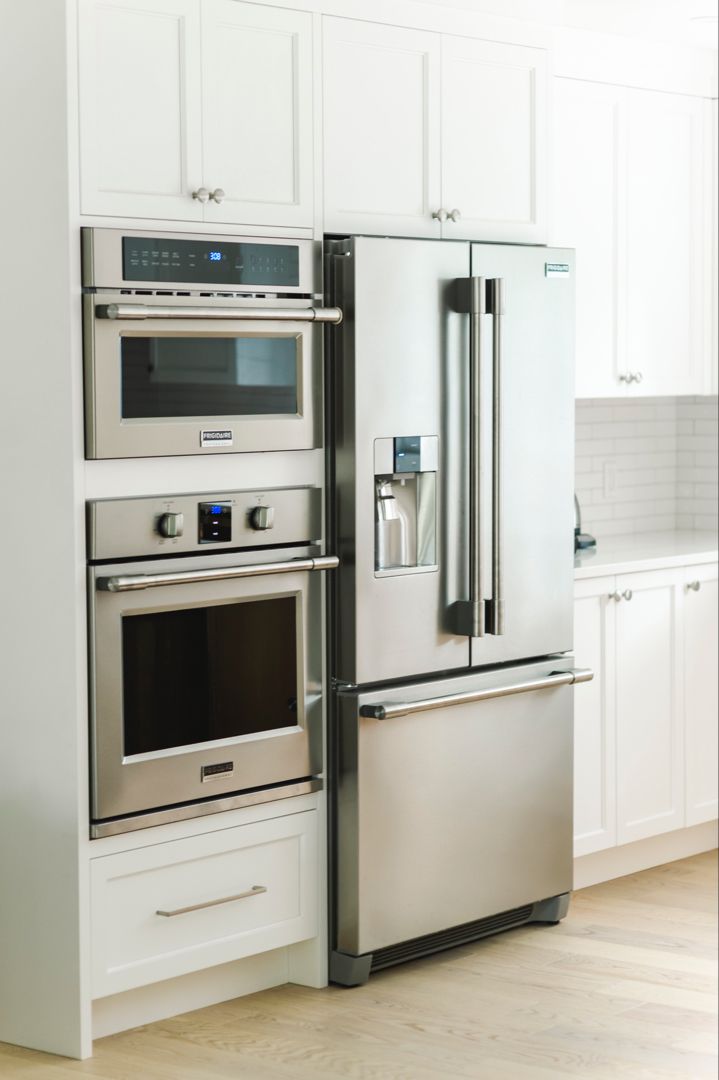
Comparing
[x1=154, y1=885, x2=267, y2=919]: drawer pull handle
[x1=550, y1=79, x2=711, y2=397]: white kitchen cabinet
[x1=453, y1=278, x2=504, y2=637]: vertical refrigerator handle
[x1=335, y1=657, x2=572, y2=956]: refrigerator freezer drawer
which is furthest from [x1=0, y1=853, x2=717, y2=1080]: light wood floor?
[x1=550, y1=79, x2=711, y2=397]: white kitchen cabinet

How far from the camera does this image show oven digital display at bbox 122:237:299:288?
320 centimetres

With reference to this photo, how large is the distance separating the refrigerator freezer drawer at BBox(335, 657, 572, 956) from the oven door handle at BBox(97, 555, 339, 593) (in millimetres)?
327

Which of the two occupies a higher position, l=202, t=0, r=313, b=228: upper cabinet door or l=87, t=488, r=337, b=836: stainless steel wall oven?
l=202, t=0, r=313, b=228: upper cabinet door

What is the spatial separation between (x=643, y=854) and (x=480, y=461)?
60.9 inches

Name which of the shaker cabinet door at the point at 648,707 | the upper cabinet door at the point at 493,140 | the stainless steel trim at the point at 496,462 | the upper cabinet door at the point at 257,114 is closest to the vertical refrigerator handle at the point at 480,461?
the stainless steel trim at the point at 496,462

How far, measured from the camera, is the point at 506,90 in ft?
12.9

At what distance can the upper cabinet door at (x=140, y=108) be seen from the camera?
10.2ft

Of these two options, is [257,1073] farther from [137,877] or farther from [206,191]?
[206,191]

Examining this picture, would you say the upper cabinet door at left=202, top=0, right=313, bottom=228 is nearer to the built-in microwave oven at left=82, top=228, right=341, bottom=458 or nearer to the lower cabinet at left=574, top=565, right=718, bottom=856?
the built-in microwave oven at left=82, top=228, right=341, bottom=458

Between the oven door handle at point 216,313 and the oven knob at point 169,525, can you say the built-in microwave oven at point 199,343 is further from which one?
the oven knob at point 169,525

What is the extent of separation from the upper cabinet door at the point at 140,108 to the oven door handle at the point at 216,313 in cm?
20

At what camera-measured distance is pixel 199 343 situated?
3314 mm

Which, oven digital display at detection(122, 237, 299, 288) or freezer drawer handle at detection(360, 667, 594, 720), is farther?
freezer drawer handle at detection(360, 667, 594, 720)

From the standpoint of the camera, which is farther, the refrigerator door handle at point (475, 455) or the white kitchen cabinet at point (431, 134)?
the refrigerator door handle at point (475, 455)
